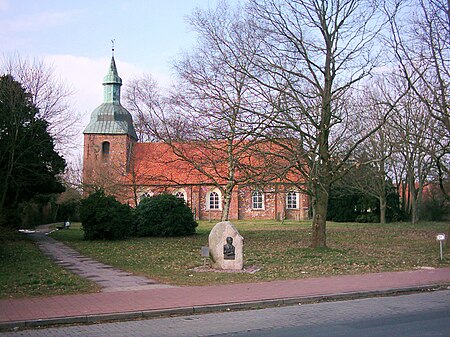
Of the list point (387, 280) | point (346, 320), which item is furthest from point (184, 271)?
point (346, 320)

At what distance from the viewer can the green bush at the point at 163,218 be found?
30.2 metres

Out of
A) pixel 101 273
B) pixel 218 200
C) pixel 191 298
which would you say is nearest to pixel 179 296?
pixel 191 298

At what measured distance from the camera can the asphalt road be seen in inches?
313

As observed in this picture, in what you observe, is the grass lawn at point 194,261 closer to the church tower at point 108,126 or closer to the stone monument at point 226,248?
the stone monument at point 226,248

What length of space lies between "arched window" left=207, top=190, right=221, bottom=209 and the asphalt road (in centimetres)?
4813

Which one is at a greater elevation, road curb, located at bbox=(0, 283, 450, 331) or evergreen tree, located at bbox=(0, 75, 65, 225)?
evergreen tree, located at bbox=(0, 75, 65, 225)

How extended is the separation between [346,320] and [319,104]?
39.5ft

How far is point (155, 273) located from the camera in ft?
48.9

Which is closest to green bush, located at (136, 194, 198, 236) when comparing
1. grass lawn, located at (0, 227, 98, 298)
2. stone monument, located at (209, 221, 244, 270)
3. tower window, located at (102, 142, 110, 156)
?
grass lawn, located at (0, 227, 98, 298)

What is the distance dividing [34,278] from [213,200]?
1805 inches

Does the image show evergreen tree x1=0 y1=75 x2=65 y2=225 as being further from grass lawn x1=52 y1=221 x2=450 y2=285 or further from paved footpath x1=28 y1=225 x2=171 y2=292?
paved footpath x1=28 y1=225 x2=171 y2=292

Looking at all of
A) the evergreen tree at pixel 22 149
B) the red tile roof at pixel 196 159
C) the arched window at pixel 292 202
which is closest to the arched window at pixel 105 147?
the red tile roof at pixel 196 159

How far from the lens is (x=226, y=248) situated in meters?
15.5

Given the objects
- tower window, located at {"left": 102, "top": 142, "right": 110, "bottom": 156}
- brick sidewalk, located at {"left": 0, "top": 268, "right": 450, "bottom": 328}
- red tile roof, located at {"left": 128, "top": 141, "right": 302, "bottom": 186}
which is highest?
tower window, located at {"left": 102, "top": 142, "right": 110, "bottom": 156}
